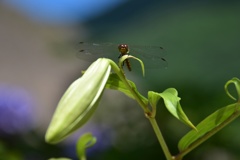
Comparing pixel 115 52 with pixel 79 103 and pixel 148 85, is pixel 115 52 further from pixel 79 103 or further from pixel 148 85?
pixel 148 85

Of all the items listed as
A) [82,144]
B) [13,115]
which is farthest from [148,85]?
[82,144]

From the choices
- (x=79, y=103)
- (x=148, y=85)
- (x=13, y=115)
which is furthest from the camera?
(x=148, y=85)

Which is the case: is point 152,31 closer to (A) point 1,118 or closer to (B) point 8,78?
(A) point 1,118

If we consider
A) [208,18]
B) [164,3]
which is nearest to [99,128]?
[208,18]

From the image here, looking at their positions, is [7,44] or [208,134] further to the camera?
[7,44]

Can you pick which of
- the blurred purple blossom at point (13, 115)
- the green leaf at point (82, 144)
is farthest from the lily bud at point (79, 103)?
the blurred purple blossom at point (13, 115)

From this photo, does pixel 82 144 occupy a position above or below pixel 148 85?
below
